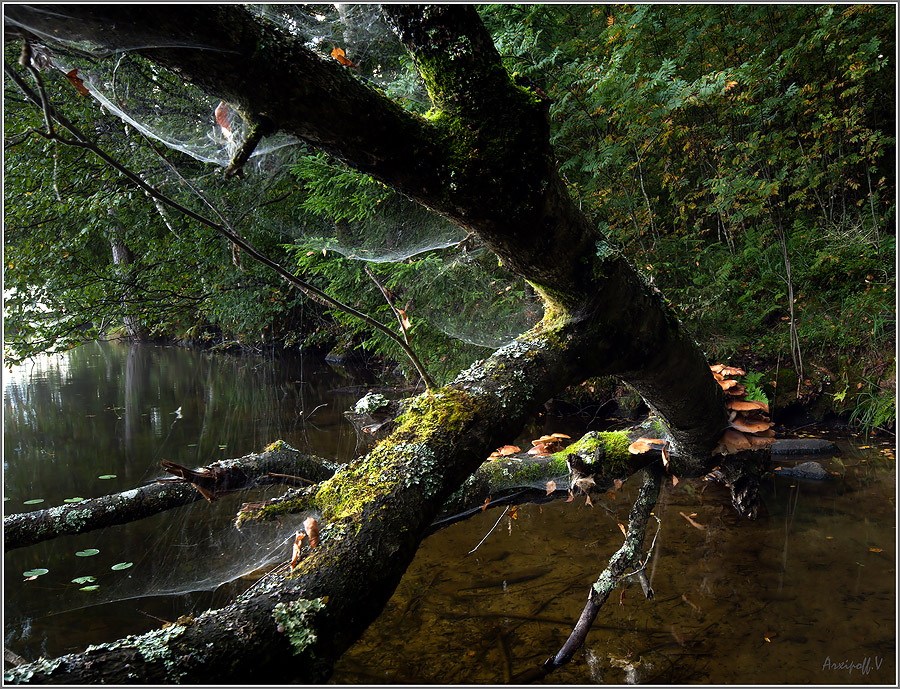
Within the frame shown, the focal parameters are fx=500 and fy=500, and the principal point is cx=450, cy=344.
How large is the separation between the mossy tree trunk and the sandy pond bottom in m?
1.44

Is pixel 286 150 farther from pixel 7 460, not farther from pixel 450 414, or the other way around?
pixel 7 460

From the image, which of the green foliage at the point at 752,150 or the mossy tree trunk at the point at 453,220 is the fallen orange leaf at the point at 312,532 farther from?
the green foliage at the point at 752,150

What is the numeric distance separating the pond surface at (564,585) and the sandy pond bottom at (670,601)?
1cm

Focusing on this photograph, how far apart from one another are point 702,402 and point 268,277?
28.9 feet

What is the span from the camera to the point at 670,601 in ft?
9.92

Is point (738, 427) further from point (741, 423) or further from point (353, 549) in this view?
point (353, 549)

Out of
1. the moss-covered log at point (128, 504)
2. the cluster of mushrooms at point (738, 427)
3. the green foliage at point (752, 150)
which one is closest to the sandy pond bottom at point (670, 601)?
the cluster of mushrooms at point (738, 427)

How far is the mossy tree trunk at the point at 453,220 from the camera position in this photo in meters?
1.21

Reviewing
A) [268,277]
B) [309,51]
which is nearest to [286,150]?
[309,51]

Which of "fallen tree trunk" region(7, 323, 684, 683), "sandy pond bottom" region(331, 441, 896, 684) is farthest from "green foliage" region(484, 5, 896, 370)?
"fallen tree trunk" region(7, 323, 684, 683)

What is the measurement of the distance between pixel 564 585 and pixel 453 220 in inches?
99.3

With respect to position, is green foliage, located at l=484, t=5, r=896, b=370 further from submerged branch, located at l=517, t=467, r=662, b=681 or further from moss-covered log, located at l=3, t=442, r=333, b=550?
moss-covered log, located at l=3, t=442, r=333, b=550

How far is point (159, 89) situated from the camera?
248cm

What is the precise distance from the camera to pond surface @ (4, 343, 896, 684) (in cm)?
254
